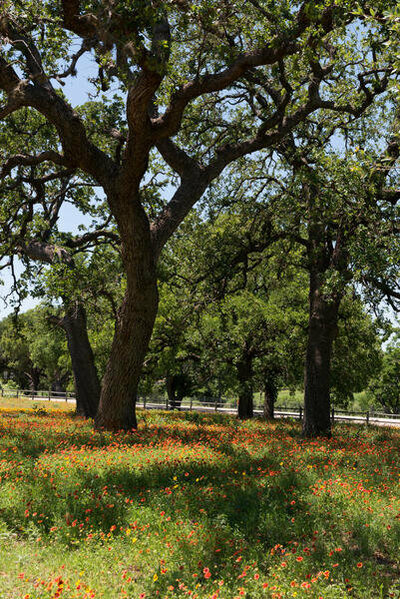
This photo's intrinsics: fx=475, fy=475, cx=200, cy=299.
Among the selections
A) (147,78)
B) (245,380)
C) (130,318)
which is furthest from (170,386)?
(147,78)

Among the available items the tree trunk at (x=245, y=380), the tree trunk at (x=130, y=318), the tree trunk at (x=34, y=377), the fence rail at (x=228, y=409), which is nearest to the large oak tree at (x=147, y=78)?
the tree trunk at (x=130, y=318)

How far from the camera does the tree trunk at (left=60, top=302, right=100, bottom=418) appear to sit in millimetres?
17172

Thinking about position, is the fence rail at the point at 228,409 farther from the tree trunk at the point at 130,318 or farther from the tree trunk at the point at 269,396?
the tree trunk at the point at 130,318

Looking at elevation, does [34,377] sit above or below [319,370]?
below

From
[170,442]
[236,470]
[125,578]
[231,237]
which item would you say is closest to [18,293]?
[231,237]

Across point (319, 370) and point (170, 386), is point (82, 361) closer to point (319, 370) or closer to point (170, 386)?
point (319, 370)

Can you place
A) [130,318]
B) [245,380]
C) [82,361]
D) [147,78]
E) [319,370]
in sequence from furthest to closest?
1. [245,380]
2. [82,361]
3. [319,370]
4. [130,318]
5. [147,78]

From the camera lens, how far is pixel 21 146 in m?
16.1

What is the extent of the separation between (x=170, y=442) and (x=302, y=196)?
8.31m

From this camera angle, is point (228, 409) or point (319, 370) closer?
point (319, 370)

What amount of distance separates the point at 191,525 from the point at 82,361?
12110 mm

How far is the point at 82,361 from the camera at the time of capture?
56.6ft

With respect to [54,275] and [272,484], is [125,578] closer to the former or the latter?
[272,484]

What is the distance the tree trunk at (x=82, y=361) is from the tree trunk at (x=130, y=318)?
5.01 meters
